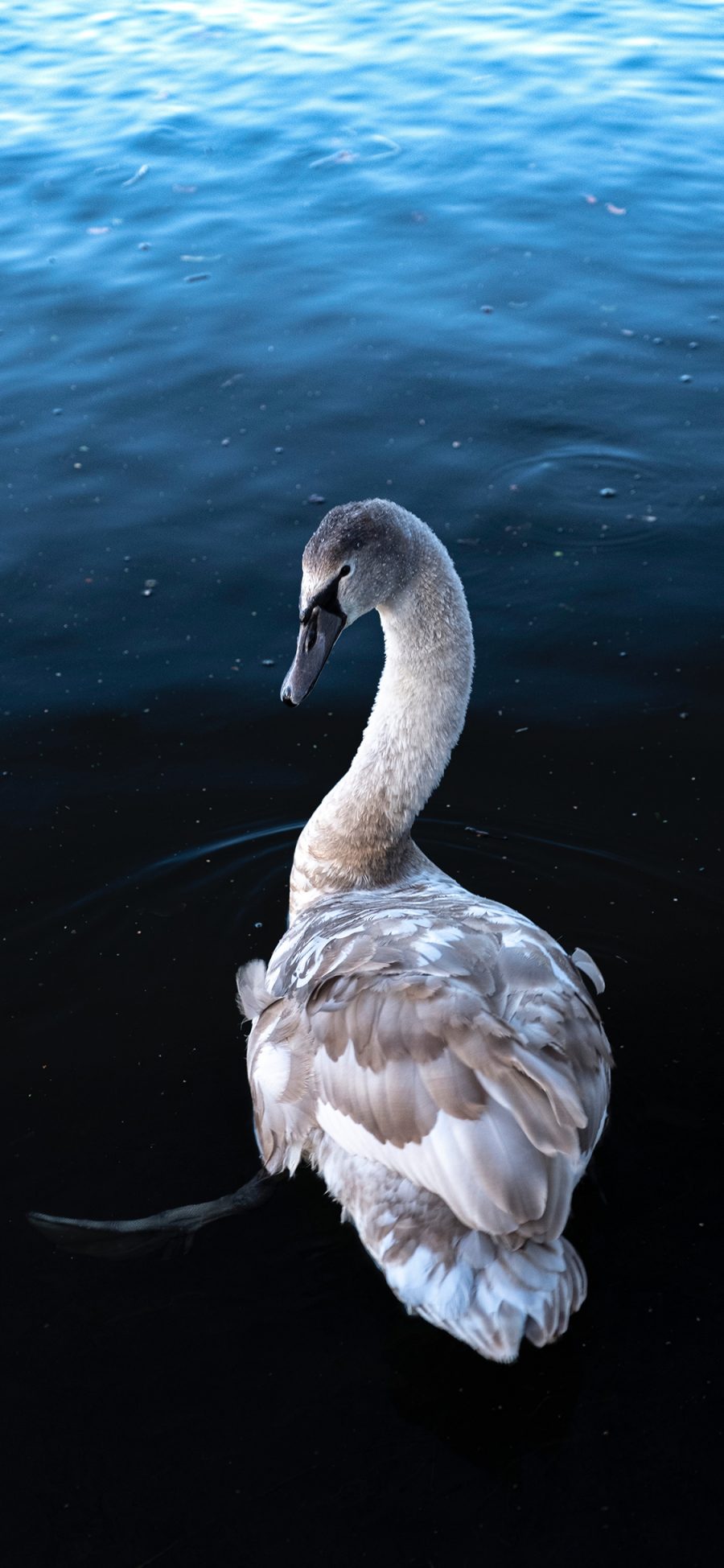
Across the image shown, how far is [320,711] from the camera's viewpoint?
6281 millimetres

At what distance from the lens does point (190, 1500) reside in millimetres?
3314

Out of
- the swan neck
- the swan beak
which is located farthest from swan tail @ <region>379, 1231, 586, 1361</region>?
the swan beak

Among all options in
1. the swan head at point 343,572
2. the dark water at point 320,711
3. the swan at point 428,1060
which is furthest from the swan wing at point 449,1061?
the swan head at point 343,572

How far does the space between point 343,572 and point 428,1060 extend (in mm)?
1792

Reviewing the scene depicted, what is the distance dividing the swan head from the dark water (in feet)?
4.00

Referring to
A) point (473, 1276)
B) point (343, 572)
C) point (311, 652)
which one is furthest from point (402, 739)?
point (473, 1276)

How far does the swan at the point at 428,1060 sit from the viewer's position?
3.15 metres

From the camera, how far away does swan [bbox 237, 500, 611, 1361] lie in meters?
3.15

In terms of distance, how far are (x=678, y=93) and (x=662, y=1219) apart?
40.9 ft

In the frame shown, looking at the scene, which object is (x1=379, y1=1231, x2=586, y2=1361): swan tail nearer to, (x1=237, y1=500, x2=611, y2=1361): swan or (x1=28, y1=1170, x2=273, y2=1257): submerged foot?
(x1=237, y1=500, x2=611, y2=1361): swan

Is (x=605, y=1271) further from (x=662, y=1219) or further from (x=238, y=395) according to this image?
(x=238, y=395)

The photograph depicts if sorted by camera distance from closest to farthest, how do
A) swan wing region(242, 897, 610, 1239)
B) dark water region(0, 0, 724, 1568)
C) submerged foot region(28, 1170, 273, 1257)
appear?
swan wing region(242, 897, 610, 1239)
dark water region(0, 0, 724, 1568)
submerged foot region(28, 1170, 273, 1257)

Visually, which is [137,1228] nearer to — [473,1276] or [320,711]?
[473,1276]

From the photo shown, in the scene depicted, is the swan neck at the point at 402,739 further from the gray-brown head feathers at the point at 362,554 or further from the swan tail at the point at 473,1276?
the swan tail at the point at 473,1276
